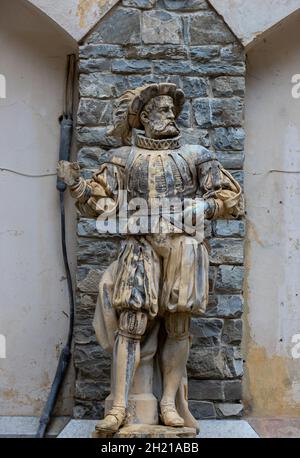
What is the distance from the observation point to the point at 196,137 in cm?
814

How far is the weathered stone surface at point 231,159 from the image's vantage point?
320 inches

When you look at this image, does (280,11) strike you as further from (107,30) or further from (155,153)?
(155,153)

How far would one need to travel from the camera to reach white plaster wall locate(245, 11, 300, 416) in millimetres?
8172

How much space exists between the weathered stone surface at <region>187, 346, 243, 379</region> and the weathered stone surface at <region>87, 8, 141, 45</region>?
1886mm

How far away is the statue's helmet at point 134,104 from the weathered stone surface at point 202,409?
63.7 inches

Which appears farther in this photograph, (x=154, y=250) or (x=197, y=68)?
(x=197, y=68)

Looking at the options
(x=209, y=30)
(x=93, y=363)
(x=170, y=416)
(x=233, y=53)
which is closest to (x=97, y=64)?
(x=209, y=30)

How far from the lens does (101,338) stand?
7027 millimetres

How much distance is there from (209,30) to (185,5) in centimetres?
21

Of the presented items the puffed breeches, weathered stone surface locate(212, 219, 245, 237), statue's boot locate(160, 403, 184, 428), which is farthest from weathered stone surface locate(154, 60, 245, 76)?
statue's boot locate(160, 403, 184, 428)

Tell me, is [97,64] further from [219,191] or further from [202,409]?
[202,409]

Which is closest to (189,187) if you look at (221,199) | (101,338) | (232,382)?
(221,199)

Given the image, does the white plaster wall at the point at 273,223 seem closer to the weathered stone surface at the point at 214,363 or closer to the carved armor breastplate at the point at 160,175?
the weathered stone surface at the point at 214,363

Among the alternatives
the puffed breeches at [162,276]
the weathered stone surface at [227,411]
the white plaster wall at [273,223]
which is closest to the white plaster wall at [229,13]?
the white plaster wall at [273,223]
